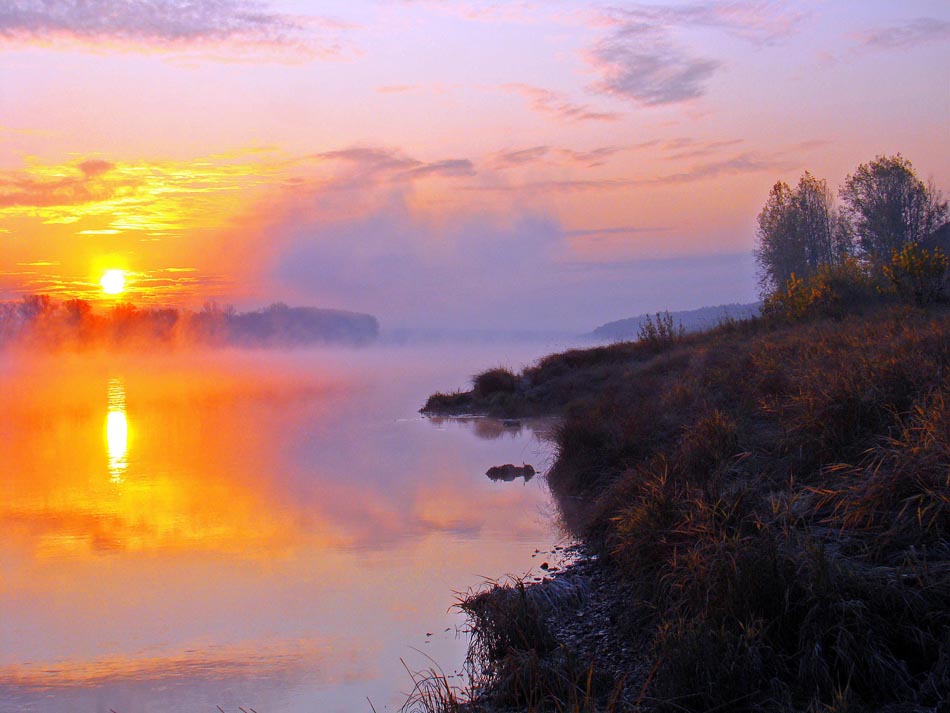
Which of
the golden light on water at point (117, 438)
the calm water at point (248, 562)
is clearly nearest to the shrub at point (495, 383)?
the calm water at point (248, 562)

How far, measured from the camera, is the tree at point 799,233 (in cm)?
4988

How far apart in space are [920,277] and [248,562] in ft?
54.8

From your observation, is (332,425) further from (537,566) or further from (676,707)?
(676,707)

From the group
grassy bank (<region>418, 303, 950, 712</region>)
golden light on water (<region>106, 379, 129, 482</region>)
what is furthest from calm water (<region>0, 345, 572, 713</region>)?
grassy bank (<region>418, 303, 950, 712</region>)

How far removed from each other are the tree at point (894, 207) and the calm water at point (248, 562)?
36.4m

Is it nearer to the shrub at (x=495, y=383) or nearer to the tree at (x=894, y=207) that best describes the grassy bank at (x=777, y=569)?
the shrub at (x=495, y=383)

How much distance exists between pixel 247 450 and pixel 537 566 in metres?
13.5

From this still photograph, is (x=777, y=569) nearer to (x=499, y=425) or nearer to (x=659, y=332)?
(x=499, y=425)

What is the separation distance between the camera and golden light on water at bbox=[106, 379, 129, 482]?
696 inches

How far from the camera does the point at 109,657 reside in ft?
22.4

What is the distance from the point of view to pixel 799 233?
5034 centimetres

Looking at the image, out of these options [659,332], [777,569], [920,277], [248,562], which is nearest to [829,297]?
[920,277]

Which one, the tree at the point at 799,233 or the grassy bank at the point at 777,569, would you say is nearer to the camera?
the grassy bank at the point at 777,569

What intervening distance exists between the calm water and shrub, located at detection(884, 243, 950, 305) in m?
9.38
